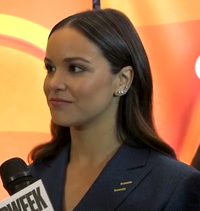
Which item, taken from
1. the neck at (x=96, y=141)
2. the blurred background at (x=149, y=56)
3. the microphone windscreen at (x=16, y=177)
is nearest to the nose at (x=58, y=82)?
the neck at (x=96, y=141)

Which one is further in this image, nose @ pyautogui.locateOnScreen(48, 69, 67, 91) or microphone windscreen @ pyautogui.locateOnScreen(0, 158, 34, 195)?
nose @ pyautogui.locateOnScreen(48, 69, 67, 91)

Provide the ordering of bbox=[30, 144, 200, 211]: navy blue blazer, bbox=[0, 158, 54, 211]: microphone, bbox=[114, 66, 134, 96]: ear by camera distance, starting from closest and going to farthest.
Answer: bbox=[0, 158, 54, 211]: microphone < bbox=[30, 144, 200, 211]: navy blue blazer < bbox=[114, 66, 134, 96]: ear

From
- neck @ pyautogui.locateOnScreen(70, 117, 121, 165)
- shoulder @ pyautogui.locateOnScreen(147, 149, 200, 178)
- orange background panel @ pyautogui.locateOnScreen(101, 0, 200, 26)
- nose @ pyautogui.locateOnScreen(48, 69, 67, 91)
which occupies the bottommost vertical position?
shoulder @ pyautogui.locateOnScreen(147, 149, 200, 178)

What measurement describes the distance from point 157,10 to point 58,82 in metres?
0.79

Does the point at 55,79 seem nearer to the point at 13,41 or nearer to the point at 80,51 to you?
the point at 80,51

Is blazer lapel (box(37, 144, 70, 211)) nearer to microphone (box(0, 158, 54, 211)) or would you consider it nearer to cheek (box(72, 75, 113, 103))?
cheek (box(72, 75, 113, 103))

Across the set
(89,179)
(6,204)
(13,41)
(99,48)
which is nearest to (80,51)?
(99,48)

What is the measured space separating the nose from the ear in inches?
4.7

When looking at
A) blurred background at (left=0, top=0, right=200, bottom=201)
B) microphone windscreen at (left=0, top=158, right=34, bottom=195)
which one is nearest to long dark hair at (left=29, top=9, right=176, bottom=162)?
microphone windscreen at (left=0, top=158, right=34, bottom=195)

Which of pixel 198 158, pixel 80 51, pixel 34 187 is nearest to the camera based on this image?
pixel 34 187

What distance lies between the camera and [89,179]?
3.18 ft

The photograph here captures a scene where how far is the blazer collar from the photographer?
894 mm

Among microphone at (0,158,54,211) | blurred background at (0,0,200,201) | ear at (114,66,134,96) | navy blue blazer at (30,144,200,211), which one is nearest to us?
microphone at (0,158,54,211)

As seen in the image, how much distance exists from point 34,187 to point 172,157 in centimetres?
45
